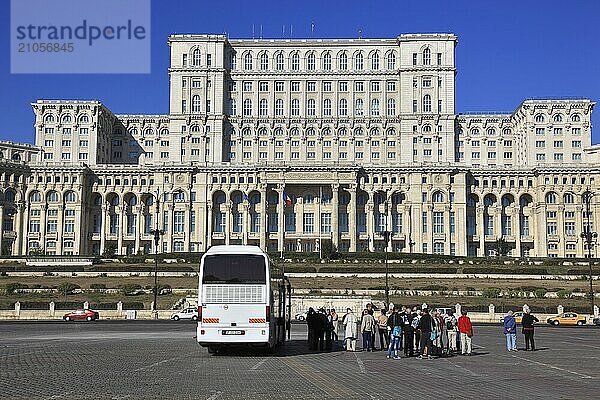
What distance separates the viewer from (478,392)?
66.6 ft

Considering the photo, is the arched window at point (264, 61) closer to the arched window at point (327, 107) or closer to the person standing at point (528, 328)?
the arched window at point (327, 107)

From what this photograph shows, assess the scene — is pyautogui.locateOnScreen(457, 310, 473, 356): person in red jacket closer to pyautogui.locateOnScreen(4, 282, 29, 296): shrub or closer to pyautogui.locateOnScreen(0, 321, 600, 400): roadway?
pyautogui.locateOnScreen(0, 321, 600, 400): roadway

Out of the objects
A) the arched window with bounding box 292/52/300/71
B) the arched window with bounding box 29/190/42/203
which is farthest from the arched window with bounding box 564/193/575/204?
the arched window with bounding box 29/190/42/203

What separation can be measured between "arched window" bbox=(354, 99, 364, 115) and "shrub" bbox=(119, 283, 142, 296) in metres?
71.5

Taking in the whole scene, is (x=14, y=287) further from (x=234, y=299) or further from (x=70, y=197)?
(x=234, y=299)

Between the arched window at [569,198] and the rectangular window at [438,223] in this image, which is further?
the rectangular window at [438,223]

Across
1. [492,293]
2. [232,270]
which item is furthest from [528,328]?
[492,293]

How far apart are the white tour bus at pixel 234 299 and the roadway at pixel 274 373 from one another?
92 cm

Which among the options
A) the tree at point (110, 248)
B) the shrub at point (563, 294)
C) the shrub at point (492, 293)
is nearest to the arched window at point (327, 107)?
the tree at point (110, 248)

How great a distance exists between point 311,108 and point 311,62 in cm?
893

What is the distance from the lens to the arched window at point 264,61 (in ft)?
489

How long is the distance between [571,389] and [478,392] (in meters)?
2.78

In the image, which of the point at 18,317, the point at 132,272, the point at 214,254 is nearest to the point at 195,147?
the point at 132,272

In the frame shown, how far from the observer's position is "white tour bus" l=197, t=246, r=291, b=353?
30359mm
